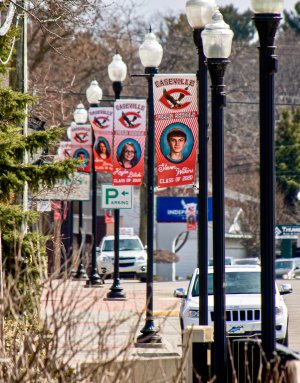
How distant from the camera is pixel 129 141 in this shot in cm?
2591

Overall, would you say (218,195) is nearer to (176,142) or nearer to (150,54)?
(176,142)

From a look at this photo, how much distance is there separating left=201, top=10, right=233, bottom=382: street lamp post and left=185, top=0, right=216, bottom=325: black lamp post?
5.25ft

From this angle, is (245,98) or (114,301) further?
(245,98)

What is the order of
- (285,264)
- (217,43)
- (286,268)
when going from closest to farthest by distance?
(217,43)
(286,268)
(285,264)

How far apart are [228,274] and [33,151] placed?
6735 millimetres

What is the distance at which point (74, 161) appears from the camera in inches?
593

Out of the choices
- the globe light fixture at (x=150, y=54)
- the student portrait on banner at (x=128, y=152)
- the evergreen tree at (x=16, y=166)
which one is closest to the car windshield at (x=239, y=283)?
the globe light fixture at (x=150, y=54)

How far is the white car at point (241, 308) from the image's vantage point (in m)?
19.7

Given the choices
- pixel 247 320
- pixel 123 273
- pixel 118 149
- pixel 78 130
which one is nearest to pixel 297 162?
pixel 123 273

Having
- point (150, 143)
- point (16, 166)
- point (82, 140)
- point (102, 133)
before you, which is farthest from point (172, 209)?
point (16, 166)

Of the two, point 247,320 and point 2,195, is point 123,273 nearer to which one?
point 247,320

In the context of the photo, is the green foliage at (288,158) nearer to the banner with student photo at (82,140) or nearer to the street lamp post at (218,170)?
the banner with student photo at (82,140)

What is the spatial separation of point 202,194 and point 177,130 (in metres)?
2.31

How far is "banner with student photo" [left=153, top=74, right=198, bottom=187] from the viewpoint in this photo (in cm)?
1736
